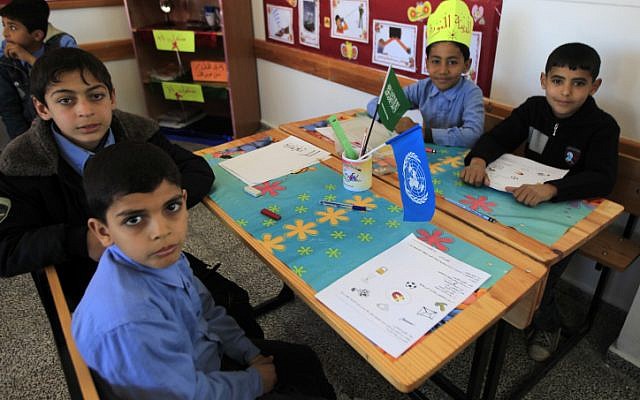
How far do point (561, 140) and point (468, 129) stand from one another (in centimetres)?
30

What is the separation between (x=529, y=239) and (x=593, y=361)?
0.91 m

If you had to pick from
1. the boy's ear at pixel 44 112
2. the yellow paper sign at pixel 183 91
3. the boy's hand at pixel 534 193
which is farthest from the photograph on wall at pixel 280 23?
the boy's hand at pixel 534 193

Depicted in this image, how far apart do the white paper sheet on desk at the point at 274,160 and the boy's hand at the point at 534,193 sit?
2.04ft

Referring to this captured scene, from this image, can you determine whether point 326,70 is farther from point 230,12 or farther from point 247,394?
point 247,394

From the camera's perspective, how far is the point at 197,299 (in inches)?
38.3

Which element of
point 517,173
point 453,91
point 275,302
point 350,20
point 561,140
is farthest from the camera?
point 350,20

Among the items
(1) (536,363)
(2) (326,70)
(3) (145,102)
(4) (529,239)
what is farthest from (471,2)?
(3) (145,102)

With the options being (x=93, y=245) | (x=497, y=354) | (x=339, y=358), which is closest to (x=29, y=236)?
(x=93, y=245)

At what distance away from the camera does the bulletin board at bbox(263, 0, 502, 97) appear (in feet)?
6.29

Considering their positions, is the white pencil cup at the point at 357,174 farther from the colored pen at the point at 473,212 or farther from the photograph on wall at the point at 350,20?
the photograph on wall at the point at 350,20

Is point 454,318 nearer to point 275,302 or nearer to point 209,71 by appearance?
point 275,302

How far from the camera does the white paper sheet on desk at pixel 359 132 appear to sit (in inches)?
62.7

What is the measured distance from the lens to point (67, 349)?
2.52 feet

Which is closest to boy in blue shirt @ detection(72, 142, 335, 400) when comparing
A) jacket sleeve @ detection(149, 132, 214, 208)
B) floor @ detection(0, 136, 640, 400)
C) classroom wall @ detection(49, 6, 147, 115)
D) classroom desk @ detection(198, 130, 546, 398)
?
classroom desk @ detection(198, 130, 546, 398)
